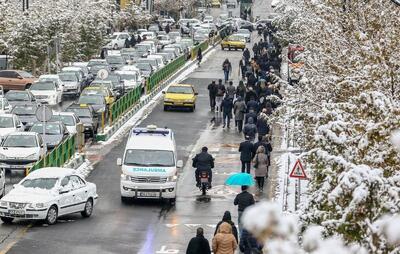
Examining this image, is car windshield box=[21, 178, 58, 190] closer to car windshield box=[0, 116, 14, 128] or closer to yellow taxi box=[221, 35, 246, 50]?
car windshield box=[0, 116, 14, 128]

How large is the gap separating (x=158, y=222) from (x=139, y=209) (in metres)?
1.76

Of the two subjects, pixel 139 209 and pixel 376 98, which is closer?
pixel 376 98

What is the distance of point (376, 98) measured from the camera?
11906mm

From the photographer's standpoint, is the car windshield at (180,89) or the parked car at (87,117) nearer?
the parked car at (87,117)

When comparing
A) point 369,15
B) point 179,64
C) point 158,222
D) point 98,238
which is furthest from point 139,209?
point 179,64

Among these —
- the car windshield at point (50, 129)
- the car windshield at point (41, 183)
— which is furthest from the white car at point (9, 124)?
the car windshield at point (41, 183)

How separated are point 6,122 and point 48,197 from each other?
44.4 ft

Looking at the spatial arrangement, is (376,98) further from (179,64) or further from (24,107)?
(179,64)

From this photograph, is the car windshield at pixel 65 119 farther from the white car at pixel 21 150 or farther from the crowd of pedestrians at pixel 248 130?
the crowd of pedestrians at pixel 248 130

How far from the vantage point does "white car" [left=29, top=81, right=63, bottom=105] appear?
5153 centimetres

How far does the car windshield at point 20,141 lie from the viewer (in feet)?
110

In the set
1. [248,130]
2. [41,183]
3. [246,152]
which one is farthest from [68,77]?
[41,183]

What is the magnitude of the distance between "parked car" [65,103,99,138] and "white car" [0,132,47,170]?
7182 mm

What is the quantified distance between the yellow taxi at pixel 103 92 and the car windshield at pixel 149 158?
61.4 ft
